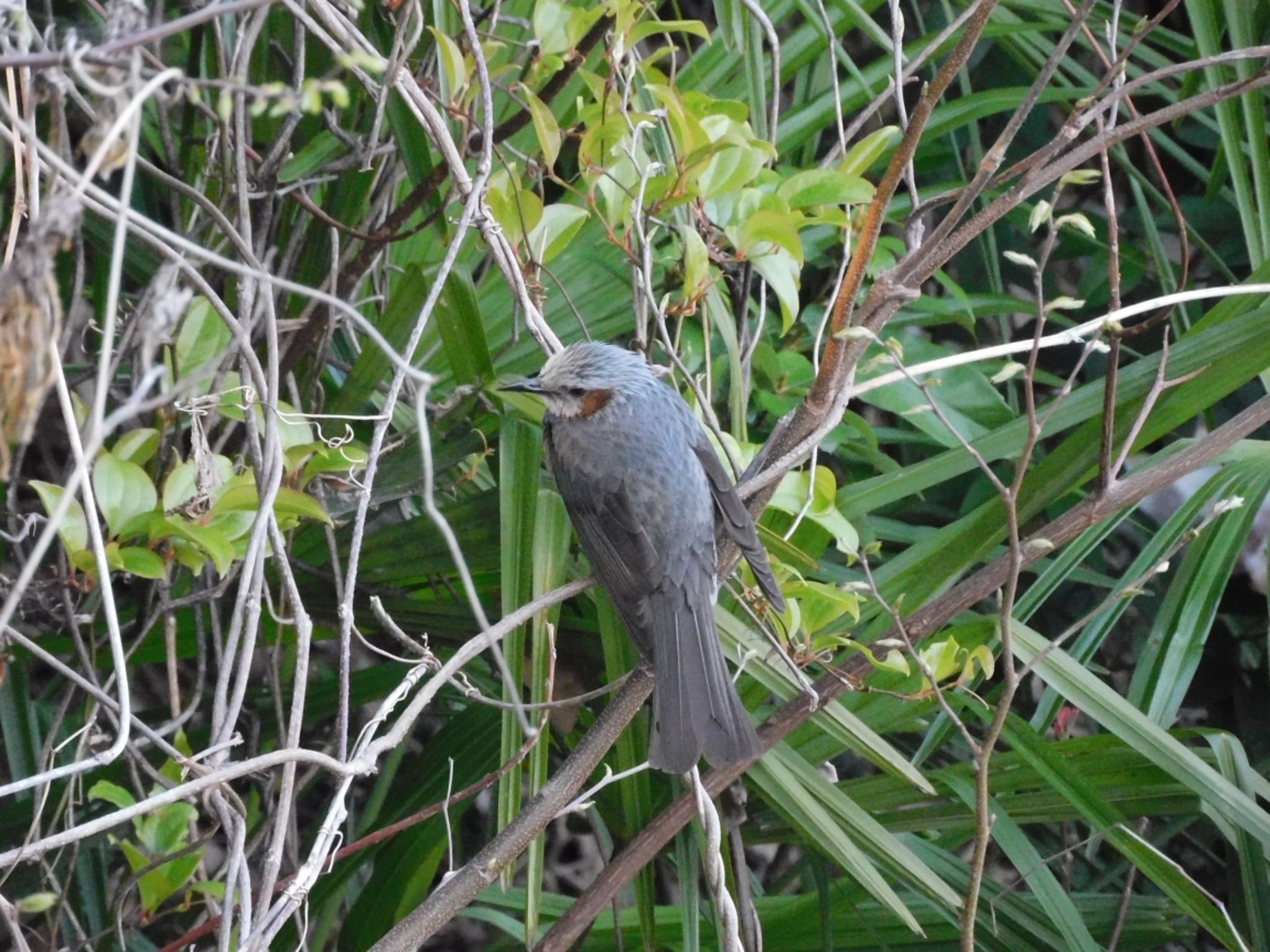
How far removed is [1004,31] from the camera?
3.09 metres

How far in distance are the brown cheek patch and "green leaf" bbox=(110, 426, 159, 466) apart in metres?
0.98

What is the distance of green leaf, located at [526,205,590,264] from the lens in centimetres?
225

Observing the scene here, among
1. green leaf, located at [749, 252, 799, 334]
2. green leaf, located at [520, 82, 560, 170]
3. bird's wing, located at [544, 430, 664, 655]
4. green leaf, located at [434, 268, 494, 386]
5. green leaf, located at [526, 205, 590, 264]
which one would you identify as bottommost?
bird's wing, located at [544, 430, 664, 655]

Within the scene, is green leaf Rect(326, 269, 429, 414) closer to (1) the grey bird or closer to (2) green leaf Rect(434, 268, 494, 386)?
(2) green leaf Rect(434, 268, 494, 386)

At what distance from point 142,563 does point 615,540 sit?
1073mm

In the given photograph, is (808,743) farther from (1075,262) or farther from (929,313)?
(1075,262)

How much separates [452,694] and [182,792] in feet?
4.50

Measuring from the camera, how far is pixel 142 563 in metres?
1.88

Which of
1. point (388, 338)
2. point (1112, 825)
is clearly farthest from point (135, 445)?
point (1112, 825)

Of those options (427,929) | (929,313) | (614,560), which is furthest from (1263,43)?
(427,929)

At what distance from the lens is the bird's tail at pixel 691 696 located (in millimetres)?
2145

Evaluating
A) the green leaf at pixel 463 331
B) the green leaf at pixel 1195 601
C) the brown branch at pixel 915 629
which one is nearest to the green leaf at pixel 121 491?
the green leaf at pixel 463 331

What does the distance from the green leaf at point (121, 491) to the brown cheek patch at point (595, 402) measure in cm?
111

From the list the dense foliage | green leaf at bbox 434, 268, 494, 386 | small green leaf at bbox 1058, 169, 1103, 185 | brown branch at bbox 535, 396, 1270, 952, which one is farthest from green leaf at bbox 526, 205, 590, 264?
brown branch at bbox 535, 396, 1270, 952
